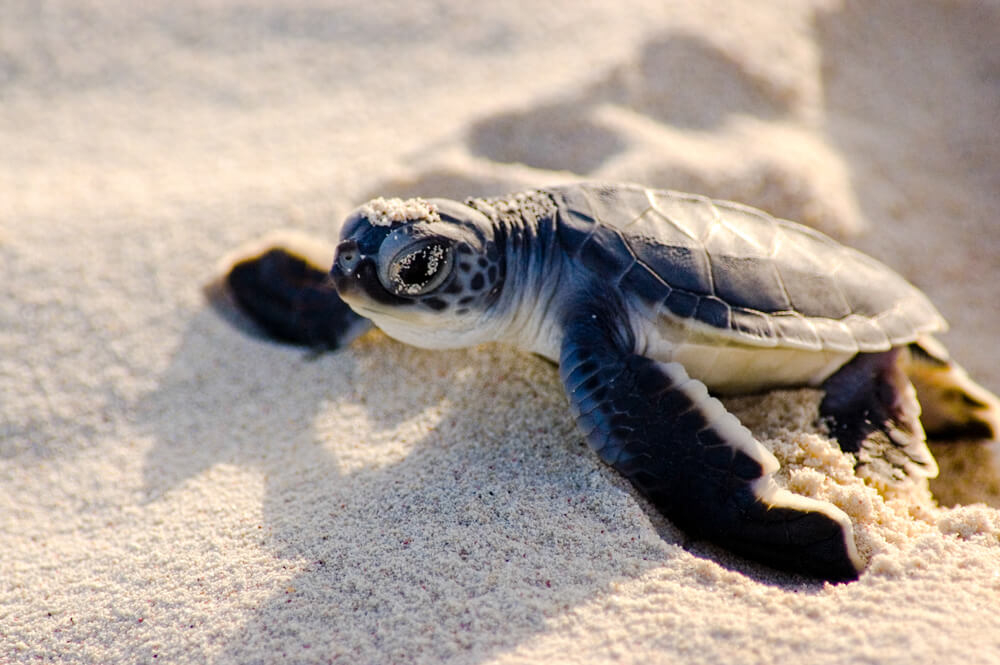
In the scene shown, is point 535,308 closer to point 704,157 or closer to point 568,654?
point 568,654

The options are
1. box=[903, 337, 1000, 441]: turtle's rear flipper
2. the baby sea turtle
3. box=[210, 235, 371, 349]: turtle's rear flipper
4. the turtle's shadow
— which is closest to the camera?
the turtle's shadow

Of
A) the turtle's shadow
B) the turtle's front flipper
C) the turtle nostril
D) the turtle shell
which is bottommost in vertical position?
the turtle's shadow

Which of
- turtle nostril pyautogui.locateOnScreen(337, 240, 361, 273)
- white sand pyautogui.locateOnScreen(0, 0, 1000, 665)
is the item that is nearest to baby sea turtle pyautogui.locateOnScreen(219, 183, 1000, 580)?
turtle nostril pyautogui.locateOnScreen(337, 240, 361, 273)

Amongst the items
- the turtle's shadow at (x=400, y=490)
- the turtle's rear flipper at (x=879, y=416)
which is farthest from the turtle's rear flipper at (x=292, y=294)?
the turtle's rear flipper at (x=879, y=416)

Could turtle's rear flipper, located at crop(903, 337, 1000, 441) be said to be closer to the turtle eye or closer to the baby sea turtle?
the baby sea turtle

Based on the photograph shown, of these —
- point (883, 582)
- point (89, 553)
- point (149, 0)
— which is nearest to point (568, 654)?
point (883, 582)

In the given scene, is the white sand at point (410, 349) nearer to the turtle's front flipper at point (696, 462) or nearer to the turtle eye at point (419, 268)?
the turtle's front flipper at point (696, 462)

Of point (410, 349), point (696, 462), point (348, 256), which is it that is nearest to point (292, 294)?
point (410, 349)

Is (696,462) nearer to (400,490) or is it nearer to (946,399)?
(400,490)
